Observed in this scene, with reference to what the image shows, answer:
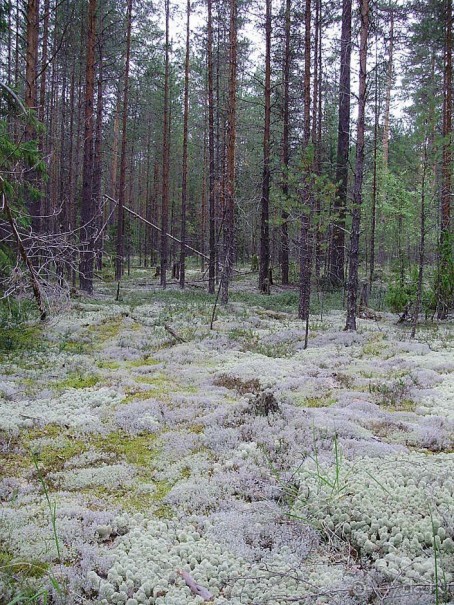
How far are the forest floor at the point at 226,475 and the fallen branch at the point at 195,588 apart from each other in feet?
0.04

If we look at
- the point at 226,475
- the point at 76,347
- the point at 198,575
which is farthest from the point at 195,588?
the point at 76,347

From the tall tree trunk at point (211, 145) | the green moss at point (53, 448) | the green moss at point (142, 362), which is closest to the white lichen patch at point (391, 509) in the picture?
the green moss at point (53, 448)

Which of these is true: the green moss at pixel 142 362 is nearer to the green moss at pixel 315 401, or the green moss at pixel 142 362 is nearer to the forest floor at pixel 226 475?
the forest floor at pixel 226 475

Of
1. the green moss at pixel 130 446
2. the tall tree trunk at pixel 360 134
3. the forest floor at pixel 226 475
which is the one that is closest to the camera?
the forest floor at pixel 226 475

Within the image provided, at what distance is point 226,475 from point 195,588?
1508mm

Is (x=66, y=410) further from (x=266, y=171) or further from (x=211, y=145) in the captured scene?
(x=211, y=145)

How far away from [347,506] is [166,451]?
6.93 ft

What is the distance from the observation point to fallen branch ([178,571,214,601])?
277 centimetres

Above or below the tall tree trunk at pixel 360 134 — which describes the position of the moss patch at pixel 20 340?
below

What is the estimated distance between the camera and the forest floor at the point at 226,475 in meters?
2.91

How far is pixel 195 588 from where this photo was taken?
282cm

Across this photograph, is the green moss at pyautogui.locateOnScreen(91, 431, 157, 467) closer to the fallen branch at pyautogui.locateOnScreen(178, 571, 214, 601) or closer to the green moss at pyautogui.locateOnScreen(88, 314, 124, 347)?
the fallen branch at pyautogui.locateOnScreen(178, 571, 214, 601)

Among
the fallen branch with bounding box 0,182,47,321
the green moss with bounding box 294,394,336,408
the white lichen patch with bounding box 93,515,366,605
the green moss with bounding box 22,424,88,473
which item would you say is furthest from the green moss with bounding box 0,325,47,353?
the white lichen patch with bounding box 93,515,366,605

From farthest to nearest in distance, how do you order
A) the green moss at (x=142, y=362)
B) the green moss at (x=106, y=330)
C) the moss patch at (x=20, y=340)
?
1. the green moss at (x=106, y=330)
2. the moss patch at (x=20, y=340)
3. the green moss at (x=142, y=362)
